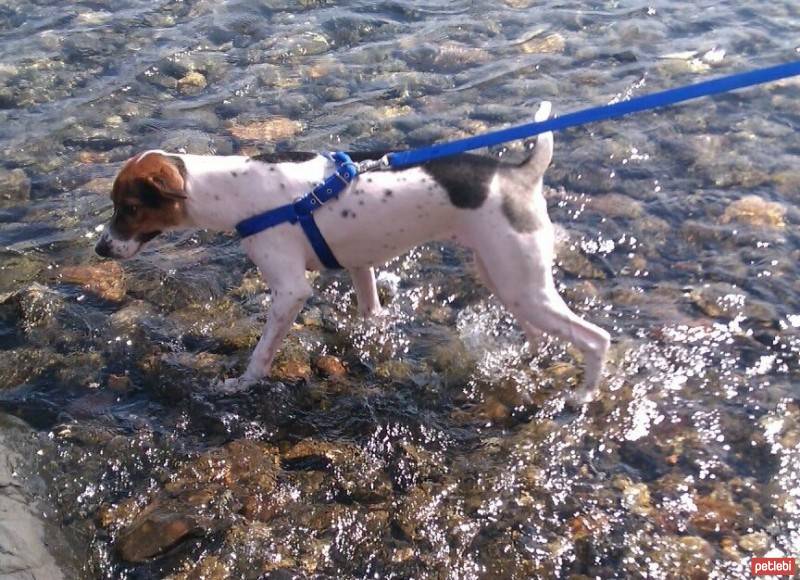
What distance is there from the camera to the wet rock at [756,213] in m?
6.92

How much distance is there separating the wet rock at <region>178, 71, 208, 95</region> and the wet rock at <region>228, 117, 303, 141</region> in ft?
3.73

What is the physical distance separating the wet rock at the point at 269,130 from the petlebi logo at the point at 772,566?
19.6 feet

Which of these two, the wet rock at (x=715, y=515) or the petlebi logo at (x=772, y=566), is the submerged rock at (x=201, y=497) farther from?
the petlebi logo at (x=772, y=566)

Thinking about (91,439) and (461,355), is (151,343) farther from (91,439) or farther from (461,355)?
(461,355)

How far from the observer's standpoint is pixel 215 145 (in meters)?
8.23

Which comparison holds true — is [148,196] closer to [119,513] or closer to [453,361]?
[119,513]

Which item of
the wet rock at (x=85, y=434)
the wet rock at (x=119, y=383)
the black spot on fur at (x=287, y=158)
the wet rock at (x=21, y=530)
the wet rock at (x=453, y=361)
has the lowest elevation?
the wet rock at (x=453, y=361)

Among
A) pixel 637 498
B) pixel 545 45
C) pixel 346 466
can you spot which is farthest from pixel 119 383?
pixel 545 45

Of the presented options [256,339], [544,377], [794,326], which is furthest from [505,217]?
[794,326]

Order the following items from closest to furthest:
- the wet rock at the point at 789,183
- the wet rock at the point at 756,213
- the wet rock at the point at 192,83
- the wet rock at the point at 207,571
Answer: the wet rock at the point at 207,571, the wet rock at the point at 756,213, the wet rock at the point at 789,183, the wet rock at the point at 192,83

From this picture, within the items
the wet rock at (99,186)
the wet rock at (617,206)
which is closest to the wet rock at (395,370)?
the wet rock at (617,206)

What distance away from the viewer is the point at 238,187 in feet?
16.6

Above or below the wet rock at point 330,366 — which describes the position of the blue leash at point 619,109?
above

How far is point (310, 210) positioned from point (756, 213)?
4.25m
